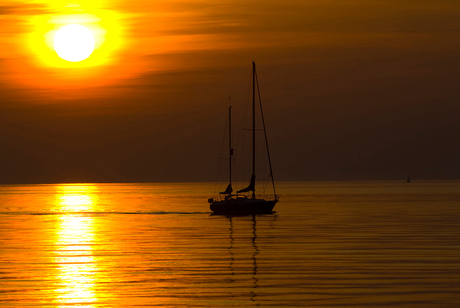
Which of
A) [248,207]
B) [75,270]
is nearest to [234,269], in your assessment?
[75,270]

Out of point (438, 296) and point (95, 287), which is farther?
point (95, 287)

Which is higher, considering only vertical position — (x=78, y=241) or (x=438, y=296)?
(x=78, y=241)

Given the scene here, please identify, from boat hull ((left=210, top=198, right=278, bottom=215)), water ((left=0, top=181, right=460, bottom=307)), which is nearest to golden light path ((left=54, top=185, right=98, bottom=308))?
water ((left=0, top=181, right=460, bottom=307))

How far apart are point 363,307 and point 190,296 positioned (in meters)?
7.40

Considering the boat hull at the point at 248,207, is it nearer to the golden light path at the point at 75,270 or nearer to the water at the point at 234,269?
the water at the point at 234,269

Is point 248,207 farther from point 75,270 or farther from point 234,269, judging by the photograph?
point 75,270

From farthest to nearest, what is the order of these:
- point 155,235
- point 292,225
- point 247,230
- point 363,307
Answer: point 292,225
point 247,230
point 155,235
point 363,307

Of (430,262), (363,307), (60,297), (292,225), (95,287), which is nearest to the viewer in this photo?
(363,307)

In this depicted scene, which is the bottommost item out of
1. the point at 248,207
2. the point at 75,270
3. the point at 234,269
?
the point at 234,269

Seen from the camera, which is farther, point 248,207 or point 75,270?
point 248,207

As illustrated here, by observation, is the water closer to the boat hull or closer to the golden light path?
the golden light path

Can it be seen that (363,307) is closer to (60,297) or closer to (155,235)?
(60,297)

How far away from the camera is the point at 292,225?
80.9 metres

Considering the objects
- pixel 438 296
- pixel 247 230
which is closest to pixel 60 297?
pixel 438 296
